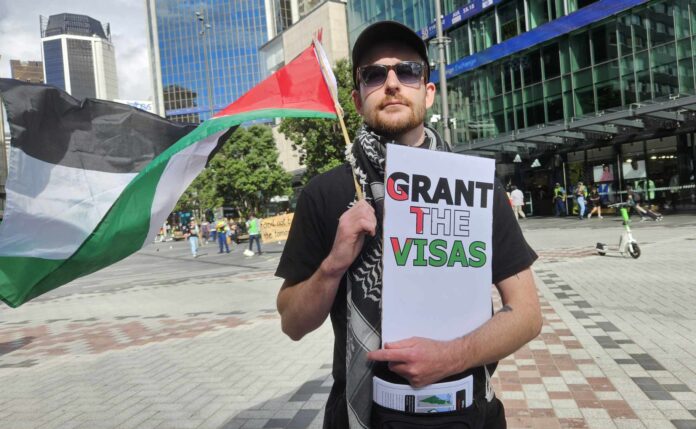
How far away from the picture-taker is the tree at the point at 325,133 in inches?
1049

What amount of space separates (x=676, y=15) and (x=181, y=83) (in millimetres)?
116604

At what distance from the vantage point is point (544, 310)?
7.50 meters

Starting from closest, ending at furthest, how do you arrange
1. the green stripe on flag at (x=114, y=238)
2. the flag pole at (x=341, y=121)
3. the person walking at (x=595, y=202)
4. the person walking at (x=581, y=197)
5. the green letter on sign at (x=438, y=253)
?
the green letter on sign at (x=438, y=253) → the flag pole at (x=341, y=121) → the green stripe on flag at (x=114, y=238) → the person walking at (x=595, y=202) → the person walking at (x=581, y=197)

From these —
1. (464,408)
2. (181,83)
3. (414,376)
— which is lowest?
(464,408)

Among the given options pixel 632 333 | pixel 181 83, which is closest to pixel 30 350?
pixel 632 333

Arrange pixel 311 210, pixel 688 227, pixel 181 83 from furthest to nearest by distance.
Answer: pixel 181 83, pixel 688 227, pixel 311 210

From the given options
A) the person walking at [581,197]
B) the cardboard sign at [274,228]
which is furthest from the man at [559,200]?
the cardboard sign at [274,228]

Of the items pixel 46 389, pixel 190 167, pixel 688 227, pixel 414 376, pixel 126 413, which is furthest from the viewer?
pixel 688 227

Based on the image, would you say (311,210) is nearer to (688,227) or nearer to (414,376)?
(414,376)

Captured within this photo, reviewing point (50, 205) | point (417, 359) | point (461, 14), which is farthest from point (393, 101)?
point (461, 14)

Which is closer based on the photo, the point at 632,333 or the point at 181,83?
the point at 632,333

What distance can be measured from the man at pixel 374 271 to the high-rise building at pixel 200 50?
117 meters

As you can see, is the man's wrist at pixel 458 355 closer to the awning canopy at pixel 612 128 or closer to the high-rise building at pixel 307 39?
the awning canopy at pixel 612 128

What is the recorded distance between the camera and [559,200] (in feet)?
94.6
